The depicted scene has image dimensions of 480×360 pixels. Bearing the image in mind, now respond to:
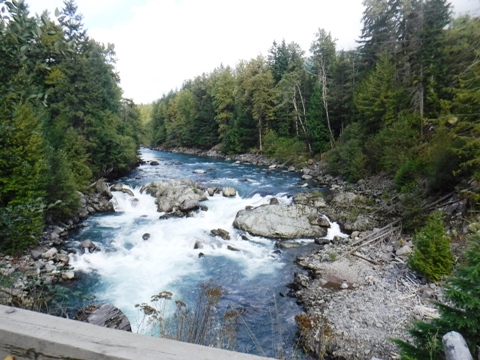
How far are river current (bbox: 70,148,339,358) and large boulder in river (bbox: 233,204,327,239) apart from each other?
482mm

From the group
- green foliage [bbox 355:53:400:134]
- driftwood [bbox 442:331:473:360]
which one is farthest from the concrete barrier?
green foliage [bbox 355:53:400:134]

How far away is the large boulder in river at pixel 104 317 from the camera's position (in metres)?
6.09

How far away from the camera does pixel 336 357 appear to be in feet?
21.6

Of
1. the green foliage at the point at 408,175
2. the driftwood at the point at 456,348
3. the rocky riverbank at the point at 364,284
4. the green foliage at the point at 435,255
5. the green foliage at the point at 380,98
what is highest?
the green foliage at the point at 380,98

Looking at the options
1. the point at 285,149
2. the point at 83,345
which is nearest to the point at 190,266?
the point at 83,345

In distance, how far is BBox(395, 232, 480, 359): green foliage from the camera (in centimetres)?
334

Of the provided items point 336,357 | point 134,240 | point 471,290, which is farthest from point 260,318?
point 134,240

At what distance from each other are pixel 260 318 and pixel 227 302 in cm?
122

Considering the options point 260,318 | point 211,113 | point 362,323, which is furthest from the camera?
point 211,113

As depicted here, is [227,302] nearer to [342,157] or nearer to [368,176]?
[368,176]

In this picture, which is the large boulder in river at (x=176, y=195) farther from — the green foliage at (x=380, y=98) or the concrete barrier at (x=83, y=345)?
the concrete barrier at (x=83, y=345)

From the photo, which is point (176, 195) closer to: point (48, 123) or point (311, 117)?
point (48, 123)

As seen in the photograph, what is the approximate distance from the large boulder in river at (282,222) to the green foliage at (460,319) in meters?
10.1

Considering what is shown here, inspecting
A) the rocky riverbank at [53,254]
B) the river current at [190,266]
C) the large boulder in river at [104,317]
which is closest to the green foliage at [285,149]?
the river current at [190,266]
